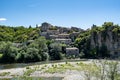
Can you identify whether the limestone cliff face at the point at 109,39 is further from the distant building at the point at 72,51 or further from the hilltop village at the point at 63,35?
the hilltop village at the point at 63,35

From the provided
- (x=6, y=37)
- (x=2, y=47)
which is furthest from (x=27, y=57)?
(x=6, y=37)

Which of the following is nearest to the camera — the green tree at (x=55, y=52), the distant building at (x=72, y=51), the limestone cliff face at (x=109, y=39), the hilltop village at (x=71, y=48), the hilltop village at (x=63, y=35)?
the hilltop village at (x=71, y=48)

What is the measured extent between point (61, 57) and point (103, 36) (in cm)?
2041

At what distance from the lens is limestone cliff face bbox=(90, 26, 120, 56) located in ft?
318

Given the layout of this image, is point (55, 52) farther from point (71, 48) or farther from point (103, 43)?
point (103, 43)

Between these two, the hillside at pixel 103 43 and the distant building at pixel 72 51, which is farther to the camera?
the distant building at pixel 72 51

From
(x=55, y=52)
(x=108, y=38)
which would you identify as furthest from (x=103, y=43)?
(x=55, y=52)

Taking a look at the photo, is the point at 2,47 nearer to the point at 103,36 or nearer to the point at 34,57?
the point at 34,57

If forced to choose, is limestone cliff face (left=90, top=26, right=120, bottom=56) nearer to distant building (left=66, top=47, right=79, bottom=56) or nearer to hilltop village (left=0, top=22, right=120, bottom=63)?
hilltop village (left=0, top=22, right=120, bottom=63)

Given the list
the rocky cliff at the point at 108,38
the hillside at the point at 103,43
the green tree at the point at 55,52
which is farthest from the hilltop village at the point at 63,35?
the green tree at the point at 55,52

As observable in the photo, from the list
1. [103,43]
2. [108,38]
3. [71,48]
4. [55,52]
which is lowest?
[55,52]

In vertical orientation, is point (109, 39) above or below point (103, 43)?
above

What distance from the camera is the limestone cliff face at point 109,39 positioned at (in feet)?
318

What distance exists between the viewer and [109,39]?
9931cm
